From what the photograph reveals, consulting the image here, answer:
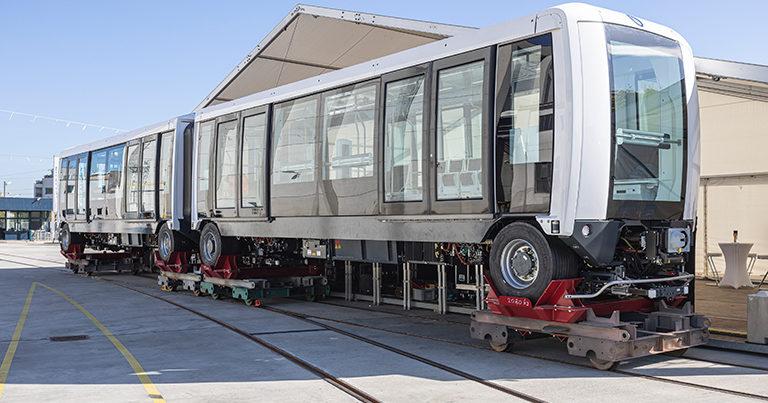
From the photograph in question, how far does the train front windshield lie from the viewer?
7.35m

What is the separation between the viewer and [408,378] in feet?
22.5

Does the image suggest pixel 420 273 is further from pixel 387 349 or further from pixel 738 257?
pixel 738 257

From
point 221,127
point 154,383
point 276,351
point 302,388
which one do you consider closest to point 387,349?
point 276,351

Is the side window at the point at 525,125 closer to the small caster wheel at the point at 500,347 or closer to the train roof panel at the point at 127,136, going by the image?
the small caster wheel at the point at 500,347

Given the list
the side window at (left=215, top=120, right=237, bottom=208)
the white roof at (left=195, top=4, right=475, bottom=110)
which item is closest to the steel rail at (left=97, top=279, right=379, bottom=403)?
the side window at (left=215, top=120, right=237, bottom=208)

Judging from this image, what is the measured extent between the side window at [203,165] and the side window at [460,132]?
6254 mm

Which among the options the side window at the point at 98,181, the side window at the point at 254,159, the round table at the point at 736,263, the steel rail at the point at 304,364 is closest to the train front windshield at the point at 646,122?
the steel rail at the point at 304,364

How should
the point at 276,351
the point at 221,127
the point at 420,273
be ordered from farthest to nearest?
the point at 221,127 → the point at 420,273 → the point at 276,351

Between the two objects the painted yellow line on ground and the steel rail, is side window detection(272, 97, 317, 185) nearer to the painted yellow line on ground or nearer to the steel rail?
the steel rail

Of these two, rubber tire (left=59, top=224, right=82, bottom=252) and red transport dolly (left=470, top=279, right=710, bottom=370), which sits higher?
rubber tire (left=59, top=224, right=82, bottom=252)

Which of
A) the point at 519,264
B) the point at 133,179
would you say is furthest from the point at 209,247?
the point at 519,264

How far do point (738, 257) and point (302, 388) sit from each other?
32.6ft

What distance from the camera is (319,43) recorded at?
1614 cm

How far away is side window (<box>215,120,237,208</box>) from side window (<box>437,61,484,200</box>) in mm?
5284
